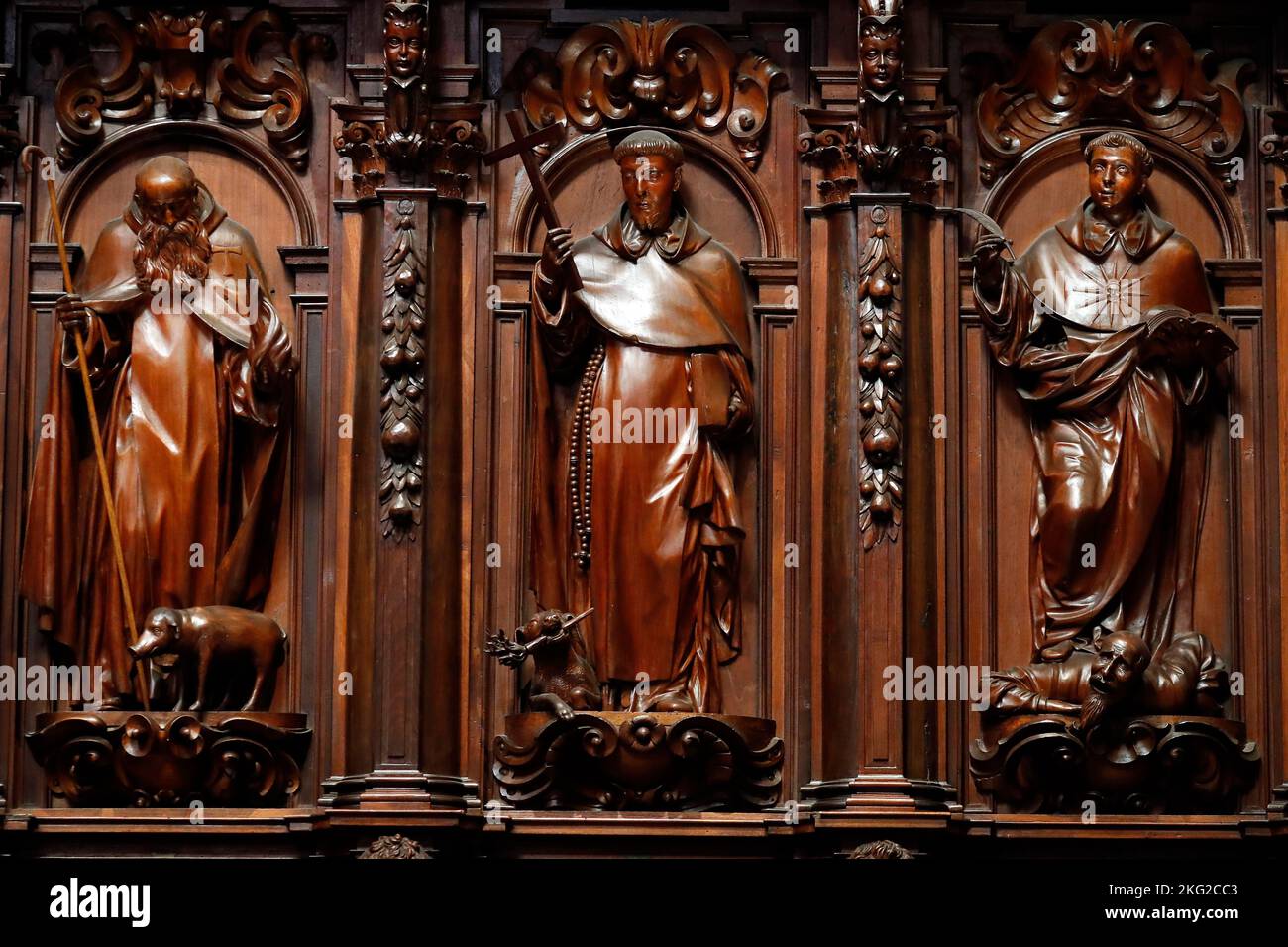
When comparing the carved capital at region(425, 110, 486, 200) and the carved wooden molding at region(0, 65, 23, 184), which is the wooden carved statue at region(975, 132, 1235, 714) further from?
the carved wooden molding at region(0, 65, 23, 184)

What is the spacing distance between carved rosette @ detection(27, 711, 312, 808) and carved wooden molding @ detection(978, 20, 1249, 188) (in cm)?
441

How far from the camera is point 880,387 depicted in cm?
1346

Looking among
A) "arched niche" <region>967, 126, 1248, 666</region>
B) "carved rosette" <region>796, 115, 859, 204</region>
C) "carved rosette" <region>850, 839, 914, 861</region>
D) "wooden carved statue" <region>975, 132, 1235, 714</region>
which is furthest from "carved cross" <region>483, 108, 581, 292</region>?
"carved rosette" <region>850, 839, 914, 861</region>

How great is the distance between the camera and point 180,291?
13.6m

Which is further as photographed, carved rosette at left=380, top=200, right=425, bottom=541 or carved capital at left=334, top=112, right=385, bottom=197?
carved capital at left=334, top=112, right=385, bottom=197

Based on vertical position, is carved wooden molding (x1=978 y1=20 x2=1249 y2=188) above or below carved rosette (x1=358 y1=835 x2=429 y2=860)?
above

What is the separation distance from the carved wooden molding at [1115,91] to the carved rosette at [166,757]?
174 inches

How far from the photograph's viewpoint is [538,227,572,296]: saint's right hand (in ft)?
44.0

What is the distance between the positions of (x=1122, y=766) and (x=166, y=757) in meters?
4.41

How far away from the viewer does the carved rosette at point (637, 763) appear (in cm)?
1312

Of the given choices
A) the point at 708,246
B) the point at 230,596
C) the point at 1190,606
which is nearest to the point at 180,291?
the point at 230,596
